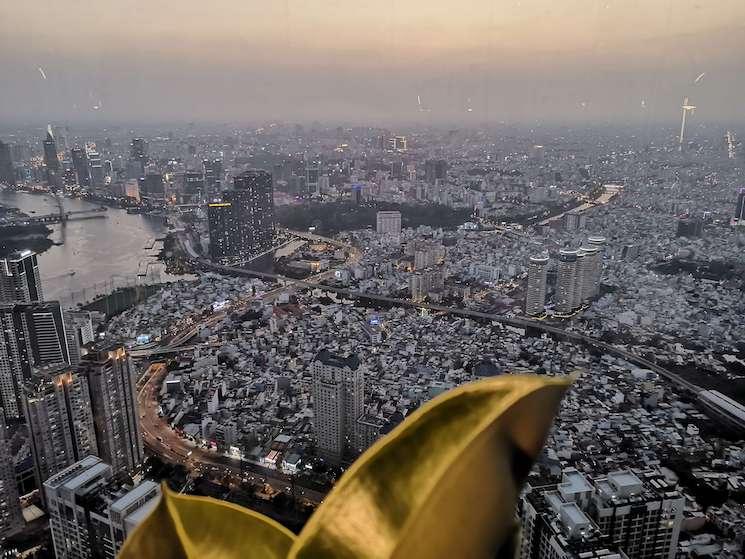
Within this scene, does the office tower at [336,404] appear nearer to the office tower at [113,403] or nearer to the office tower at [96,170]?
the office tower at [113,403]

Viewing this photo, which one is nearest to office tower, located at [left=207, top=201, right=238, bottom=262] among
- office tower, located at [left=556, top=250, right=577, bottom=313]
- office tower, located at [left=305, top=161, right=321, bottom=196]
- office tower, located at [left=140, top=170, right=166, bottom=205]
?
office tower, located at [left=305, top=161, right=321, bottom=196]

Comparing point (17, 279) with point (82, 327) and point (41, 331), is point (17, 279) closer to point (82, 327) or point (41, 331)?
point (82, 327)

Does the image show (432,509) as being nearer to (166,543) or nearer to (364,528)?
(364,528)

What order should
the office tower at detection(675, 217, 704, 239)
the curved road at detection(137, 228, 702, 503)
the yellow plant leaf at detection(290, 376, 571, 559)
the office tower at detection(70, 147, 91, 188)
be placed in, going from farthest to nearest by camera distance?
the office tower at detection(70, 147, 91, 188)
the office tower at detection(675, 217, 704, 239)
the curved road at detection(137, 228, 702, 503)
the yellow plant leaf at detection(290, 376, 571, 559)

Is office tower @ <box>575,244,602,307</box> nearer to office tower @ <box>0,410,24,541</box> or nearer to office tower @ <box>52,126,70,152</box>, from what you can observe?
office tower @ <box>0,410,24,541</box>

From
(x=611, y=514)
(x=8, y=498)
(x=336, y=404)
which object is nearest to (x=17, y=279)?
(x=8, y=498)

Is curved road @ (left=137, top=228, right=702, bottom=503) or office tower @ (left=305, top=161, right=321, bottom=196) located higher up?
office tower @ (left=305, top=161, right=321, bottom=196)

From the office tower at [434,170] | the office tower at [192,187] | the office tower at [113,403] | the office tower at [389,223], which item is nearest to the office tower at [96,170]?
the office tower at [192,187]
